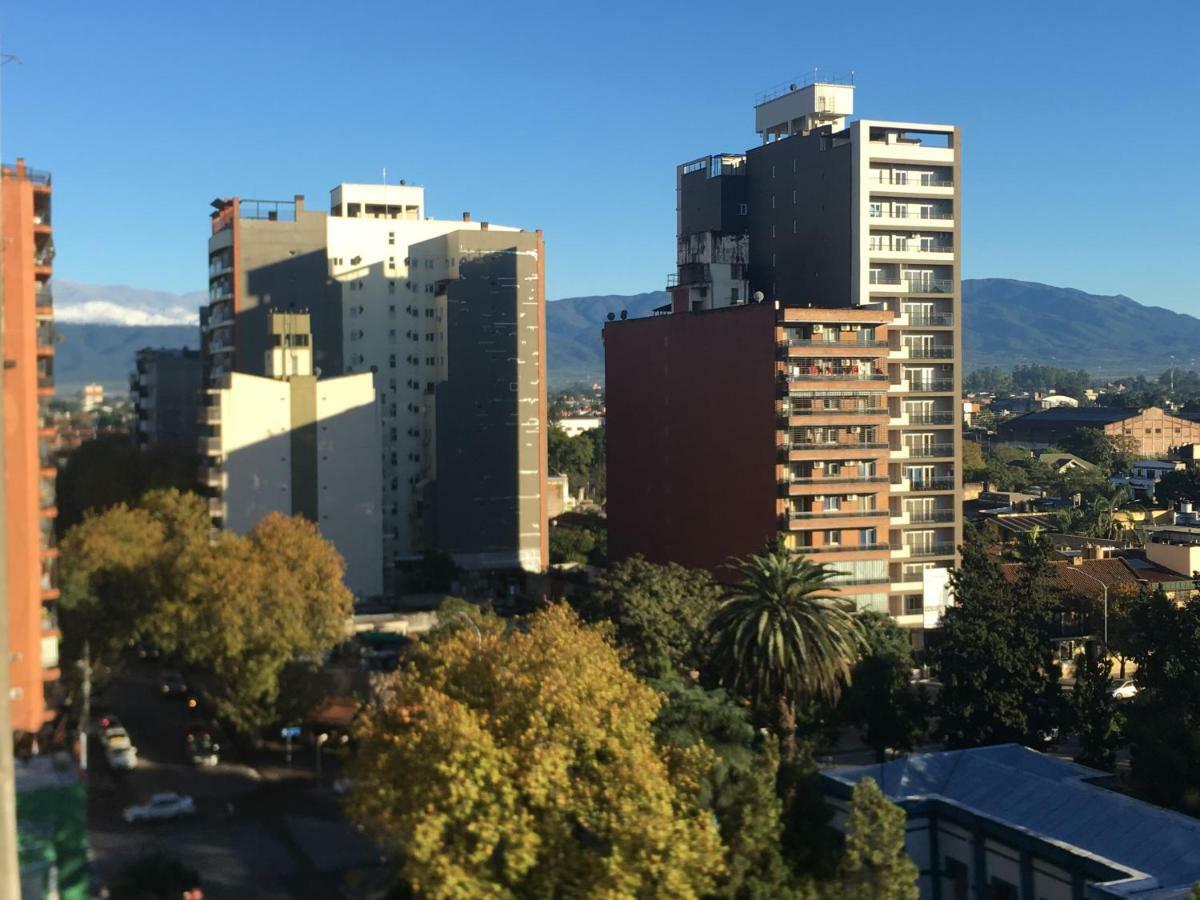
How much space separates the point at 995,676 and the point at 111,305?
24671mm

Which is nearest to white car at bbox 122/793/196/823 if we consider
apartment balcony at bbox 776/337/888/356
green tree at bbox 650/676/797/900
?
green tree at bbox 650/676/797/900

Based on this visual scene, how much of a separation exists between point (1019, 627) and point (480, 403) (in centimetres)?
3489

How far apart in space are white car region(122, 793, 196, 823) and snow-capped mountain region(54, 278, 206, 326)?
38.7ft

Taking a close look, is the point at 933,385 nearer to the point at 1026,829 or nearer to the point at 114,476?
the point at 1026,829

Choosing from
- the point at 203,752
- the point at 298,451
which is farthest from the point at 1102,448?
the point at 203,752

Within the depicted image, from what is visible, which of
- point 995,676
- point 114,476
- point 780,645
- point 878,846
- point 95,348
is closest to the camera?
point 878,846

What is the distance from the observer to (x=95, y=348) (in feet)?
87.1

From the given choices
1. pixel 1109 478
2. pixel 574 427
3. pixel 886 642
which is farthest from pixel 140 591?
pixel 574 427

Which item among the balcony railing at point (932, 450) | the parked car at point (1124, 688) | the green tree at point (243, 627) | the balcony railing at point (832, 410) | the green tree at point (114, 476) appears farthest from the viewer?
the balcony railing at point (932, 450)

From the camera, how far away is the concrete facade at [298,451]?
54844 mm

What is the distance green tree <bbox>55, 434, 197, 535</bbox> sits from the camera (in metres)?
42.9

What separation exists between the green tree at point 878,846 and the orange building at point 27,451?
15.2 meters

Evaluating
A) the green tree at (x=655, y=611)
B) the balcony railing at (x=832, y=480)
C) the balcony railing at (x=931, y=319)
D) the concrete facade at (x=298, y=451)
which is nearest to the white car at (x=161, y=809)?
the green tree at (x=655, y=611)

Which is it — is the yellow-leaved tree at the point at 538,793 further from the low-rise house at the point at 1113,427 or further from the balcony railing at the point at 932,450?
the low-rise house at the point at 1113,427
